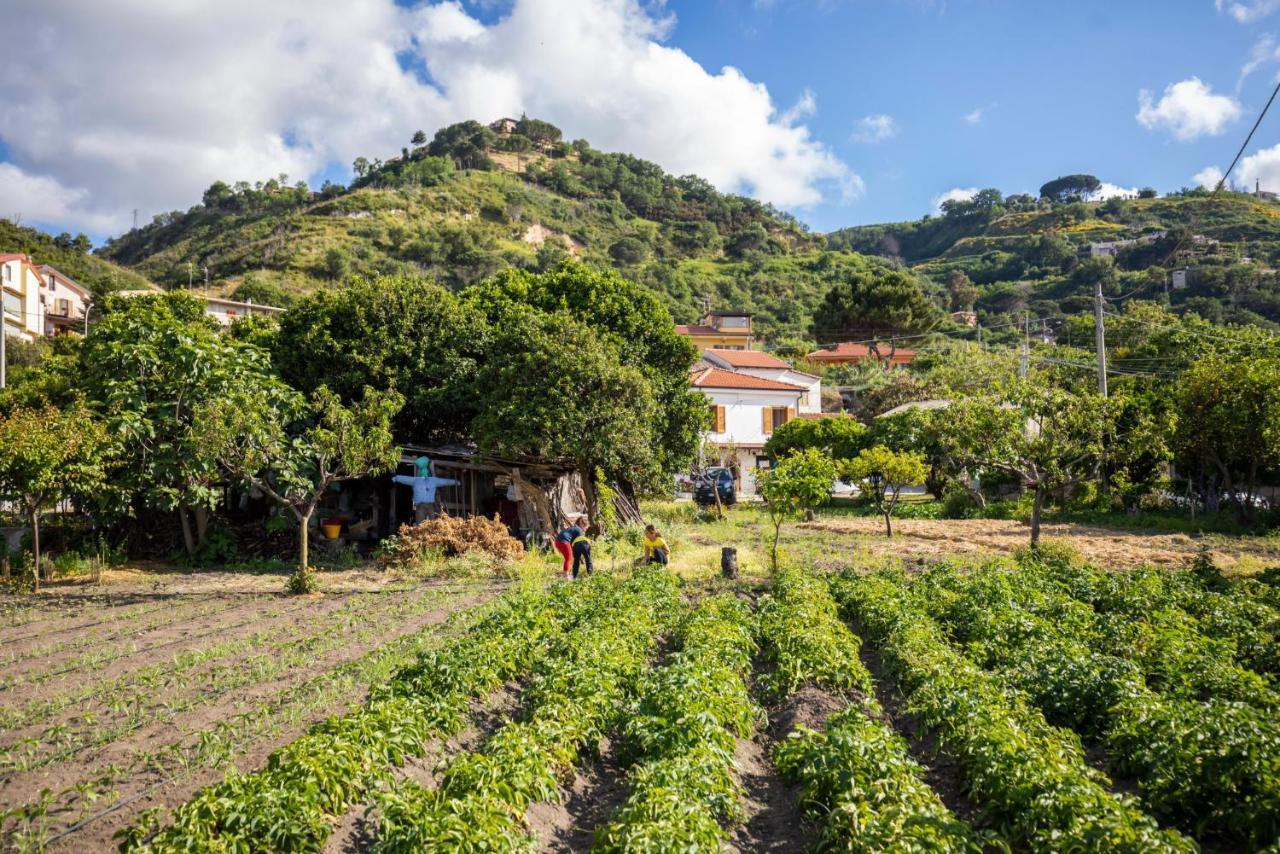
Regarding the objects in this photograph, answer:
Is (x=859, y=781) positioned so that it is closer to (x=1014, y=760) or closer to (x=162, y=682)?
(x=1014, y=760)

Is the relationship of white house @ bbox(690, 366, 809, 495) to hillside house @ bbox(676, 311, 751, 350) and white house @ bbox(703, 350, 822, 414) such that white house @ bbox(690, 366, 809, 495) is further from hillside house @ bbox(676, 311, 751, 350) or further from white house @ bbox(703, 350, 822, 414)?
hillside house @ bbox(676, 311, 751, 350)

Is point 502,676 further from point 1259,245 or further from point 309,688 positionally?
point 1259,245

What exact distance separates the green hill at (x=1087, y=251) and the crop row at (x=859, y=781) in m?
58.2

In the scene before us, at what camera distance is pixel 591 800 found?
24.3 feet

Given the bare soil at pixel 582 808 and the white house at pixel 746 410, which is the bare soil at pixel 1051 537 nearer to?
the bare soil at pixel 582 808

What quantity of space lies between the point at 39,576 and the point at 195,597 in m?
5.42

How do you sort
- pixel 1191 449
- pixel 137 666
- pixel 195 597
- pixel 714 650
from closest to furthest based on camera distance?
pixel 714 650 < pixel 137 666 < pixel 195 597 < pixel 1191 449

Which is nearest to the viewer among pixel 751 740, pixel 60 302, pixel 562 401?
pixel 751 740

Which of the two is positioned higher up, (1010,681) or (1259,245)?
(1259,245)

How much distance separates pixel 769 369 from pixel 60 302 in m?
54.5

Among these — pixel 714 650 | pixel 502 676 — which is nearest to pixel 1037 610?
pixel 714 650

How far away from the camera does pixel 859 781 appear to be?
6324mm

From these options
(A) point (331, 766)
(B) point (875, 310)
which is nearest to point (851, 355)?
(B) point (875, 310)

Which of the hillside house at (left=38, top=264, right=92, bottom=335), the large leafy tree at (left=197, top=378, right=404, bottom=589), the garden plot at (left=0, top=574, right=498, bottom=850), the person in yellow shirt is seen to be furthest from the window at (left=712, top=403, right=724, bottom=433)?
the hillside house at (left=38, top=264, right=92, bottom=335)
